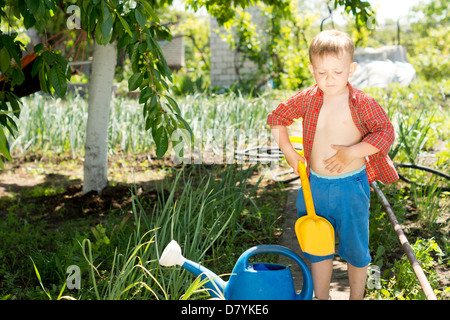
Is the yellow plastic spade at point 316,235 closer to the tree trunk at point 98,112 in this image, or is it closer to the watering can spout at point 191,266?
the watering can spout at point 191,266

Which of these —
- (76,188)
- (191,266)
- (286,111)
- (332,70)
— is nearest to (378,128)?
(332,70)

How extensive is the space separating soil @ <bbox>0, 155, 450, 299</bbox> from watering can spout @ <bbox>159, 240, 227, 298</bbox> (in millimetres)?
758

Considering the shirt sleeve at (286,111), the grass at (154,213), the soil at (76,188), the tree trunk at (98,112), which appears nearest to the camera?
the shirt sleeve at (286,111)

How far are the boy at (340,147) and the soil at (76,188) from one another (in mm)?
427

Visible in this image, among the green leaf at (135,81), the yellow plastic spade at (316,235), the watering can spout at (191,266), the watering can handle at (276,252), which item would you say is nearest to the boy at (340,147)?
the yellow plastic spade at (316,235)

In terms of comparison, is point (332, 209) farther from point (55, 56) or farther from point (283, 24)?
point (283, 24)

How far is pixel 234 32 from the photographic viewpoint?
12.2 m

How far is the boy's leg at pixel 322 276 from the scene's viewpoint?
1.82 meters

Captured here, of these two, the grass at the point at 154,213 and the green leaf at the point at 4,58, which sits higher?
the green leaf at the point at 4,58

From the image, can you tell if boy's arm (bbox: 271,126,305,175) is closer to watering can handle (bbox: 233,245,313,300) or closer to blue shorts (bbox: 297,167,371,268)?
blue shorts (bbox: 297,167,371,268)

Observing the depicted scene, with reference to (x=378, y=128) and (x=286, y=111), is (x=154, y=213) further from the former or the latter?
(x=378, y=128)

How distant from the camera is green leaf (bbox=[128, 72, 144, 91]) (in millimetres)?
2050

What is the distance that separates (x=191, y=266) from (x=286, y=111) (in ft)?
2.41
